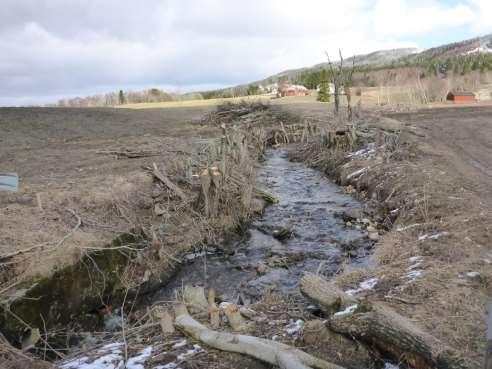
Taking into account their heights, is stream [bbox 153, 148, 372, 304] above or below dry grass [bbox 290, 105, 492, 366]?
below

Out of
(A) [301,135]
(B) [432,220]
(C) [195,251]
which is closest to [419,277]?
(B) [432,220]

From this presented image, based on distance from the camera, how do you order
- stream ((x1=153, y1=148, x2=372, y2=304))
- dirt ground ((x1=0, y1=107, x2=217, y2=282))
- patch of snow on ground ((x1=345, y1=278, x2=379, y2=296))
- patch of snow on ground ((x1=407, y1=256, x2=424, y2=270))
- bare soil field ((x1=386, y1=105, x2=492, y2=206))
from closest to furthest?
patch of snow on ground ((x1=345, y1=278, x2=379, y2=296)) → patch of snow on ground ((x1=407, y1=256, x2=424, y2=270)) → dirt ground ((x1=0, y1=107, x2=217, y2=282)) → stream ((x1=153, y1=148, x2=372, y2=304)) → bare soil field ((x1=386, y1=105, x2=492, y2=206))

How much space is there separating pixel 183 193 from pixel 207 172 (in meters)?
0.87

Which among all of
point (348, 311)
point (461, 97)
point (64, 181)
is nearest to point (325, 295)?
point (348, 311)

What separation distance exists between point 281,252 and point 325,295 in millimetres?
3889

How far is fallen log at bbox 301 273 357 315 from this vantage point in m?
4.95

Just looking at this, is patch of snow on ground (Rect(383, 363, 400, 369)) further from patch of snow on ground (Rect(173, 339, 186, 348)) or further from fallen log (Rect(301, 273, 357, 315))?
patch of snow on ground (Rect(173, 339, 186, 348))

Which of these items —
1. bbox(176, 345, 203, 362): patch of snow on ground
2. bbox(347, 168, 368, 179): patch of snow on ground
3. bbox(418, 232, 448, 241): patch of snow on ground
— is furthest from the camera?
bbox(347, 168, 368, 179): patch of snow on ground

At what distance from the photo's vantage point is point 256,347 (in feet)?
14.0

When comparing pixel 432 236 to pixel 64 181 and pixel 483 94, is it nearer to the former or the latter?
pixel 64 181

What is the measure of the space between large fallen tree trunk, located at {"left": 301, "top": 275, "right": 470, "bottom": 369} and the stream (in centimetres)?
195

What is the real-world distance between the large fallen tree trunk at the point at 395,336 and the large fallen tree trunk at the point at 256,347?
1.74 ft

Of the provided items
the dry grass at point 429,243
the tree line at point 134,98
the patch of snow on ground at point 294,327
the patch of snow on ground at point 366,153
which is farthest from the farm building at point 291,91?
the patch of snow on ground at point 294,327

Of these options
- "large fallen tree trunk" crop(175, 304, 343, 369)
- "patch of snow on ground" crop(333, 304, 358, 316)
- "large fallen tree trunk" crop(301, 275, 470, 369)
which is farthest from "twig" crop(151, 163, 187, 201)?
"large fallen tree trunk" crop(301, 275, 470, 369)
